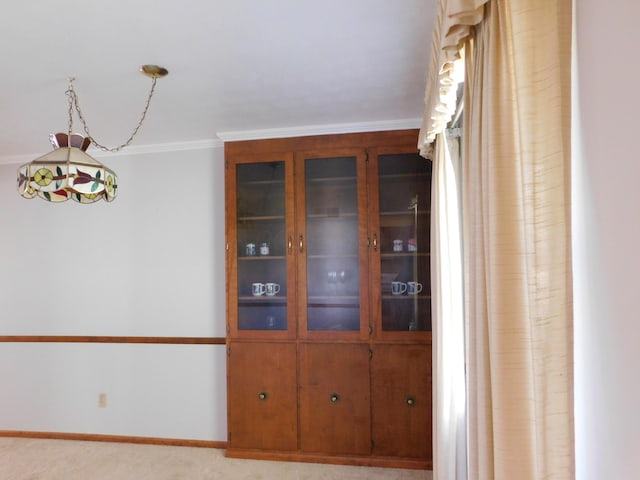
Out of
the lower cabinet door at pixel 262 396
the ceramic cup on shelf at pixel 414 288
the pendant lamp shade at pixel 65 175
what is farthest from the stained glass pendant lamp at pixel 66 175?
the ceramic cup on shelf at pixel 414 288

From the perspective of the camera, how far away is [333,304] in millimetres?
2805

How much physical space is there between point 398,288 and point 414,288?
113mm

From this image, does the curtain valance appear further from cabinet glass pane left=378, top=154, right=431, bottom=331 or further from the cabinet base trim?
the cabinet base trim

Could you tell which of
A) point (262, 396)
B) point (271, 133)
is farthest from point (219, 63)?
point (262, 396)

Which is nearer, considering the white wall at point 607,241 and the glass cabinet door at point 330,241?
the white wall at point 607,241

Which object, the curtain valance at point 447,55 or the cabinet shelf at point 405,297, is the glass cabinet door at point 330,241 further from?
the curtain valance at point 447,55

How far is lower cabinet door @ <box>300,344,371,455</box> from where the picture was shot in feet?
8.95

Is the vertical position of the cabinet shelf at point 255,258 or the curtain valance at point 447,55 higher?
the curtain valance at point 447,55

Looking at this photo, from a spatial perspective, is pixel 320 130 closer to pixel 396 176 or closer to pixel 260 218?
pixel 396 176

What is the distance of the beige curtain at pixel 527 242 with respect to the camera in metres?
0.69

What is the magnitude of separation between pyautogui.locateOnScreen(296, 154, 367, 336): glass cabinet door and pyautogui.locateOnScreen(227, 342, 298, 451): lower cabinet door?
317 millimetres

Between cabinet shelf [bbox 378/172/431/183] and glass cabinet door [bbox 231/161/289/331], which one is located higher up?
cabinet shelf [bbox 378/172/431/183]

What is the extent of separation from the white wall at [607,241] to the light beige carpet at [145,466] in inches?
89.6

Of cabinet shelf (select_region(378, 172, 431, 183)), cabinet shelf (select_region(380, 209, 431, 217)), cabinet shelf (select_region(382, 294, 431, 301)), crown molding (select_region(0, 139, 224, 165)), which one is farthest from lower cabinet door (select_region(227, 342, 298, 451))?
crown molding (select_region(0, 139, 224, 165))
